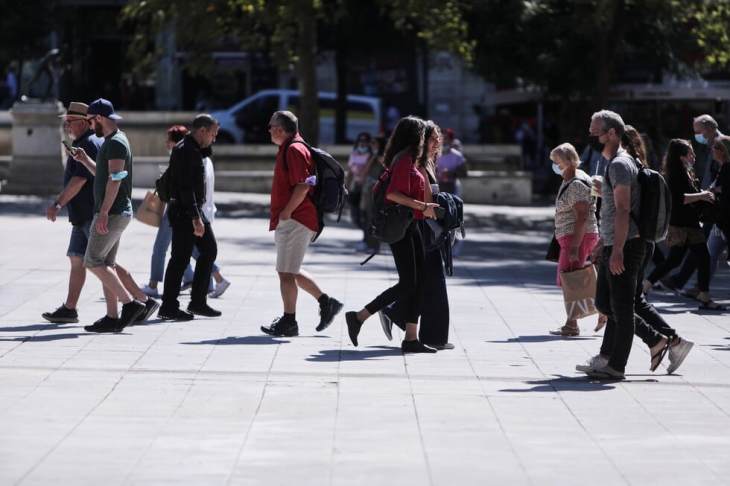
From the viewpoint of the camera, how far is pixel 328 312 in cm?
1108

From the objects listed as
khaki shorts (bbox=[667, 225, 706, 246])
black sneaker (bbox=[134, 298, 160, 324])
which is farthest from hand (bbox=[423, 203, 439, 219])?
khaki shorts (bbox=[667, 225, 706, 246])

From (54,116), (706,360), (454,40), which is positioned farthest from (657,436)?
(54,116)

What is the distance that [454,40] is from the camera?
87.5 feet

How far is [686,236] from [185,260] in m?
4.73

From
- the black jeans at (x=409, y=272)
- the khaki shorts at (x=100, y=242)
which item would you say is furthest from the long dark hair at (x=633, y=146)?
the khaki shorts at (x=100, y=242)

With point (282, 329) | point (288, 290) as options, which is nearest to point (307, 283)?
point (288, 290)

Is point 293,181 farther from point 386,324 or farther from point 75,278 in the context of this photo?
point 75,278

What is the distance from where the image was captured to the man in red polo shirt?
1070 cm

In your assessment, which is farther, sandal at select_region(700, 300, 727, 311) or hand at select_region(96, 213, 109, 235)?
sandal at select_region(700, 300, 727, 311)

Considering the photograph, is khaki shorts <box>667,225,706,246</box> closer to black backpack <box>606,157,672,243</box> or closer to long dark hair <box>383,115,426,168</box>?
long dark hair <box>383,115,426,168</box>

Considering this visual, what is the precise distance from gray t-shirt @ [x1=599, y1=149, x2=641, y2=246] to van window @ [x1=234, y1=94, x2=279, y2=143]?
27.7 metres

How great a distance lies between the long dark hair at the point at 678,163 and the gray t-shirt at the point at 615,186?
4.21 metres

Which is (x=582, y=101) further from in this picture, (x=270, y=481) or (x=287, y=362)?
(x=270, y=481)

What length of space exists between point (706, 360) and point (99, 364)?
13.5 ft
